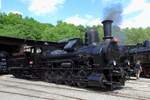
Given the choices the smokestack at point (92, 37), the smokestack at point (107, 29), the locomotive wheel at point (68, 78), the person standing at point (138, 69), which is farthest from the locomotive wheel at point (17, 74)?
the smokestack at point (107, 29)

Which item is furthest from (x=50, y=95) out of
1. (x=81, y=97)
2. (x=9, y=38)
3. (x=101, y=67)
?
(x=9, y=38)

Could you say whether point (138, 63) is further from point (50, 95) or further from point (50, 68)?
point (50, 95)

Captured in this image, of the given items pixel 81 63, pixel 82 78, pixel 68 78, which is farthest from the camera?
pixel 68 78

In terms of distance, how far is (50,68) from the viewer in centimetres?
1830

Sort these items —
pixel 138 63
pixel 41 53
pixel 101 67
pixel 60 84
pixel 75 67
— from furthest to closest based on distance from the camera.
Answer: pixel 138 63 → pixel 41 53 → pixel 60 84 → pixel 75 67 → pixel 101 67

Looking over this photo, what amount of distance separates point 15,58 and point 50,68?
547 cm

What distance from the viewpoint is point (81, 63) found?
16.2m

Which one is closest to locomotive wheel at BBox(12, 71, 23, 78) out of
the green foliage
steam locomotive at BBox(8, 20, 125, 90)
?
steam locomotive at BBox(8, 20, 125, 90)

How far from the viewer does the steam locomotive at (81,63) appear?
15055 millimetres

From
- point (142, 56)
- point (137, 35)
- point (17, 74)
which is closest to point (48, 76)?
point (17, 74)

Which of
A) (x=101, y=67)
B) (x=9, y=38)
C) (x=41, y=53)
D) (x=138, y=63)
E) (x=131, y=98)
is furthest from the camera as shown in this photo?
(x=9, y=38)

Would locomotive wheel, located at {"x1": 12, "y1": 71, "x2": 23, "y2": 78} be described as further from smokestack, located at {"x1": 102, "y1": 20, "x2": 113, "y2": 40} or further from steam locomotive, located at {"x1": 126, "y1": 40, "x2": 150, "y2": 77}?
smokestack, located at {"x1": 102, "y1": 20, "x2": 113, "y2": 40}

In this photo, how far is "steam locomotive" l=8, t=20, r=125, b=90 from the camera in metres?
15.1

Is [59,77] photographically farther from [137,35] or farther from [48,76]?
[137,35]
